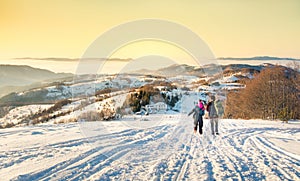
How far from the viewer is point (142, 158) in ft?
30.6

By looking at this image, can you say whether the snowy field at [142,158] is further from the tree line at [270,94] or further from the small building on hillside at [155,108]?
the tree line at [270,94]

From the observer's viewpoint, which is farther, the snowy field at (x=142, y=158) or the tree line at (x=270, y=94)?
the tree line at (x=270, y=94)

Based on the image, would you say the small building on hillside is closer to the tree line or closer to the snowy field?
the tree line

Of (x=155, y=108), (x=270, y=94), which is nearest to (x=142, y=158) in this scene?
(x=155, y=108)

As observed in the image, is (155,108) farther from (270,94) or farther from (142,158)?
(142,158)

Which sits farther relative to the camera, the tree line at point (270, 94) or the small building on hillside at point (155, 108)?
the tree line at point (270, 94)

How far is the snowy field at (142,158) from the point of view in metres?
7.40

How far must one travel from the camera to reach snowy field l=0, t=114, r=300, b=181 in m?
7.40

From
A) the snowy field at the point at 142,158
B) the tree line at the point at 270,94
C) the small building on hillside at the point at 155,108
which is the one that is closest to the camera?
the snowy field at the point at 142,158

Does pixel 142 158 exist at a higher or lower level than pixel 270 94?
lower

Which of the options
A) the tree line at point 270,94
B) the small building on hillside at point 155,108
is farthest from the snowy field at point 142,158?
the tree line at point 270,94

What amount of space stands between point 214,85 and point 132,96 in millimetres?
21111

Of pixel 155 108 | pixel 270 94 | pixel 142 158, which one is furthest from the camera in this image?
pixel 270 94

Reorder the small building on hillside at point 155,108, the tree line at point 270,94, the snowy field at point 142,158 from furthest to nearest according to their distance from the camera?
the tree line at point 270,94, the small building on hillside at point 155,108, the snowy field at point 142,158
